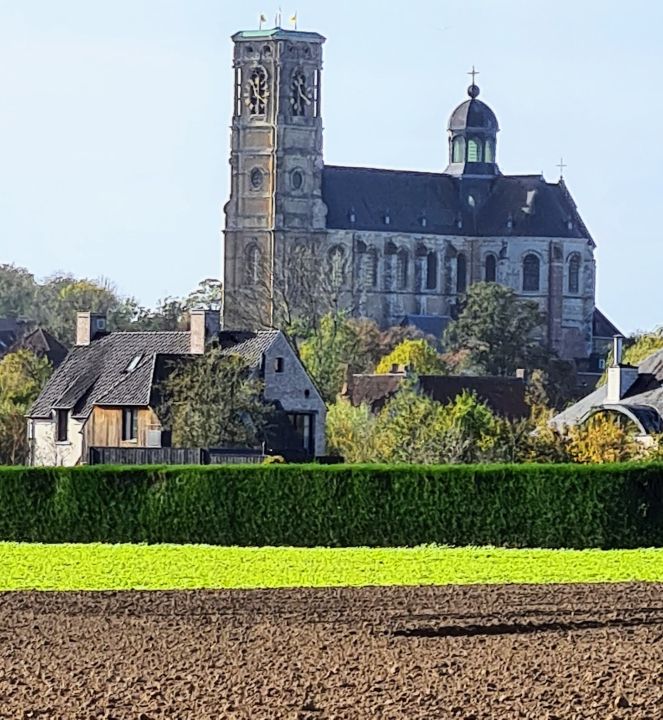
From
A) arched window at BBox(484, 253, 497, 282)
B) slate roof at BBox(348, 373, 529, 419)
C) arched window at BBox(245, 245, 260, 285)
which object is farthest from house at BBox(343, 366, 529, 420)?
arched window at BBox(484, 253, 497, 282)

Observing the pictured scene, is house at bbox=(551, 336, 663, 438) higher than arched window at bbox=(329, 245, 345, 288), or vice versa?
arched window at bbox=(329, 245, 345, 288)

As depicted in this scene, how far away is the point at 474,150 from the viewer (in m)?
193

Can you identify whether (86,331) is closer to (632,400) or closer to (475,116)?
(632,400)

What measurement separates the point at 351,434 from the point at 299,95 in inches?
3789

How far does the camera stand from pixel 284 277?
16600cm

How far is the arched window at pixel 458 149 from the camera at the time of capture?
193 meters

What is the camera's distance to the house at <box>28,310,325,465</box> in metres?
77.4

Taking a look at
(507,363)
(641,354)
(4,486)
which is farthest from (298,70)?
(4,486)

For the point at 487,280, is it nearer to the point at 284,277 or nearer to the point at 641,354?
the point at 284,277

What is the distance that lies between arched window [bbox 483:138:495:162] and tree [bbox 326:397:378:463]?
10044 cm

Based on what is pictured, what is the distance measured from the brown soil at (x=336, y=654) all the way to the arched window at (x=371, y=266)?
13994 cm

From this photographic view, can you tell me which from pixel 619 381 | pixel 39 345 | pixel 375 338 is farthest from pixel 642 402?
pixel 375 338

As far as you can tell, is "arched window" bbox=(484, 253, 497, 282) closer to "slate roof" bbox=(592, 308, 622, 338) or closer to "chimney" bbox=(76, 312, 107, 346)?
"slate roof" bbox=(592, 308, 622, 338)

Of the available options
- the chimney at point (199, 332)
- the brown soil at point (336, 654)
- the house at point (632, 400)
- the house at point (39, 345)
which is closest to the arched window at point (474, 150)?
the house at point (39, 345)
